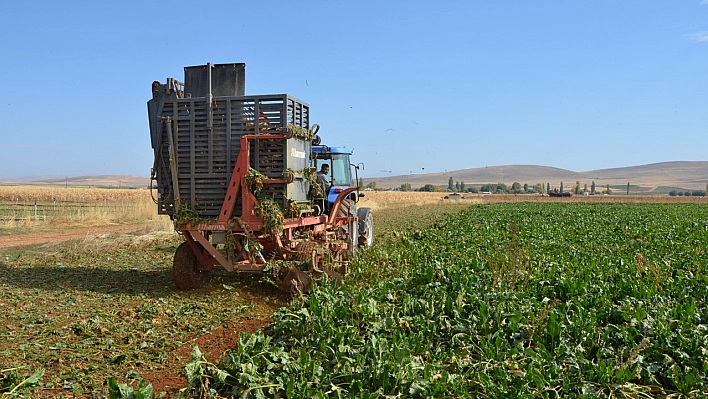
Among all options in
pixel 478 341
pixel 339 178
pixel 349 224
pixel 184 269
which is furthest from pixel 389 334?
pixel 339 178

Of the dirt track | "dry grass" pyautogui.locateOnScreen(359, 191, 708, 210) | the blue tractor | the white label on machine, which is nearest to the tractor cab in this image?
the blue tractor

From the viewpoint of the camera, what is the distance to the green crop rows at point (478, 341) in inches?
188

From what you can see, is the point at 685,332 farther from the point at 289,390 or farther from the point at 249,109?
the point at 249,109

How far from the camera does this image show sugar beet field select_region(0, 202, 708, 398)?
486cm

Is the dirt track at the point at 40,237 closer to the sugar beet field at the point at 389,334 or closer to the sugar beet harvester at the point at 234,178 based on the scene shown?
the sugar beet field at the point at 389,334

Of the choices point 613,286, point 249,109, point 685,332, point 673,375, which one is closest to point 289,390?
point 673,375

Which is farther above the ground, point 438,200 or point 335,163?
point 335,163

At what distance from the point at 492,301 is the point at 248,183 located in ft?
14.7

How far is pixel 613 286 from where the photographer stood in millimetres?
8031

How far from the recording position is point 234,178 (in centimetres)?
959

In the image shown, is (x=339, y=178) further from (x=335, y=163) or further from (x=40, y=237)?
(x=40, y=237)

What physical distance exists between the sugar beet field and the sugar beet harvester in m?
0.68

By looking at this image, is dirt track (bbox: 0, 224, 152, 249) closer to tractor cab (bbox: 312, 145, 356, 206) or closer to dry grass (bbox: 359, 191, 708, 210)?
tractor cab (bbox: 312, 145, 356, 206)

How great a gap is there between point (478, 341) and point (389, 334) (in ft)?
3.00
